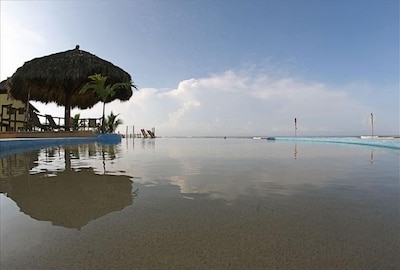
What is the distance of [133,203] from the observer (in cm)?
223

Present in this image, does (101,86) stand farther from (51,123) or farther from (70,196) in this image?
(70,196)

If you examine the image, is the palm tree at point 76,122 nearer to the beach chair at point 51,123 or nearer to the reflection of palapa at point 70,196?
the beach chair at point 51,123

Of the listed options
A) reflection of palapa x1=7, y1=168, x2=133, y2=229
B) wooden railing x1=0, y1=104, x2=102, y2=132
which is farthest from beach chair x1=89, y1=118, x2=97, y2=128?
reflection of palapa x1=7, y1=168, x2=133, y2=229

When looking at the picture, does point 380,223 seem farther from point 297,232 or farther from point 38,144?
point 38,144

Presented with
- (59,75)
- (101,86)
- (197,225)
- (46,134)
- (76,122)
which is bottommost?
(197,225)

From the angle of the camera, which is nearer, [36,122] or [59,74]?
[59,74]

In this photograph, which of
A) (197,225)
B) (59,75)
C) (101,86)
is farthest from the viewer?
(101,86)

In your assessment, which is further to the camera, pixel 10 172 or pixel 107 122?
pixel 107 122

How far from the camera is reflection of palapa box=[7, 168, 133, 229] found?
6.23 ft

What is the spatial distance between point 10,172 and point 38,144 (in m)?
8.02

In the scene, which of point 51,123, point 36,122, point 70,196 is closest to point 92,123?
point 51,123

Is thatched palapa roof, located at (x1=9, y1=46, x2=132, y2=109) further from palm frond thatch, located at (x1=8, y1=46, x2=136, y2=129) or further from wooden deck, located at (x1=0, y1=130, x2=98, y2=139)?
wooden deck, located at (x1=0, y1=130, x2=98, y2=139)

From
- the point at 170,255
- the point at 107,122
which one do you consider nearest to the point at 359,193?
the point at 170,255

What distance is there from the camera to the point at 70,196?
95.7 inches
